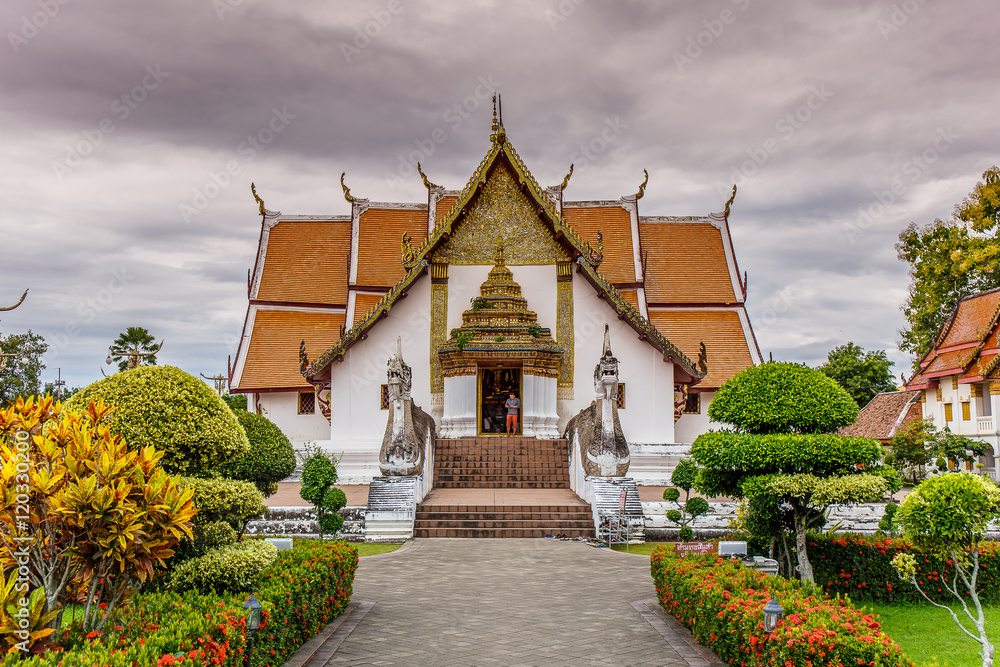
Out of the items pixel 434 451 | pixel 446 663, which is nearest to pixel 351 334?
pixel 434 451

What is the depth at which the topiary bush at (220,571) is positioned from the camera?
221 inches

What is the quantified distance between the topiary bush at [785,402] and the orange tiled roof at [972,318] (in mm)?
19110

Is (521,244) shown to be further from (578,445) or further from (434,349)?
(578,445)

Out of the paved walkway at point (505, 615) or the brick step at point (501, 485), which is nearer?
the paved walkway at point (505, 615)

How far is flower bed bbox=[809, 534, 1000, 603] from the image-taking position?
824cm

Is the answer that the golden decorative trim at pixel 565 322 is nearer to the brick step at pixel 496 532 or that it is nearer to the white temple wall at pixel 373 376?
the white temple wall at pixel 373 376

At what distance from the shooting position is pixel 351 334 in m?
17.3

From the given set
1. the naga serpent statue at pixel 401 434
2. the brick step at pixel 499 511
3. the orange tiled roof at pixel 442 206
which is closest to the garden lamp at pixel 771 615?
the brick step at pixel 499 511

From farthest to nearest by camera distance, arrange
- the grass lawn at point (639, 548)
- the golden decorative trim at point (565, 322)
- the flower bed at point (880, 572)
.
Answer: the golden decorative trim at point (565, 322) < the grass lawn at point (639, 548) < the flower bed at point (880, 572)

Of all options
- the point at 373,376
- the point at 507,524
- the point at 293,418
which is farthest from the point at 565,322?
the point at 293,418

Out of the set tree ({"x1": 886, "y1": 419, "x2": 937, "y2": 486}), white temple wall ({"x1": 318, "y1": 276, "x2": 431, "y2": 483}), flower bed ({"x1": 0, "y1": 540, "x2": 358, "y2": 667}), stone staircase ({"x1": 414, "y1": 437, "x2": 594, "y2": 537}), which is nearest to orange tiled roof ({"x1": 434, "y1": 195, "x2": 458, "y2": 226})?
white temple wall ({"x1": 318, "y1": 276, "x2": 431, "y2": 483})

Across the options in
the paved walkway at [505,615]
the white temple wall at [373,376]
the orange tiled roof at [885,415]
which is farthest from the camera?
the orange tiled roof at [885,415]

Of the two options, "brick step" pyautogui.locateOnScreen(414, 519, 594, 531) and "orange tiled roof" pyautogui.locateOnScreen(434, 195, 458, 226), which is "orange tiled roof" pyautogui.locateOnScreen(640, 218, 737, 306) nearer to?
"orange tiled roof" pyautogui.locateOnScreen(434, 195, 458, 226)

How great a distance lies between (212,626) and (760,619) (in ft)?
10.3
